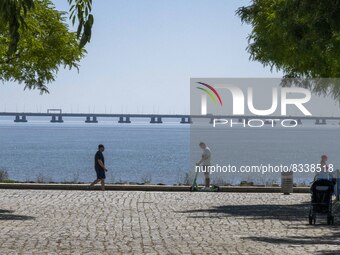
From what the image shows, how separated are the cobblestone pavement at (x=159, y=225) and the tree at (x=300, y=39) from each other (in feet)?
13.2

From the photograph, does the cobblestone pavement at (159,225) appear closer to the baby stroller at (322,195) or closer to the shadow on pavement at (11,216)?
the shadow on pavement at (11,216)

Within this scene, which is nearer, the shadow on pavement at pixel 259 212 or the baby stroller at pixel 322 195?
the baby stroller at pixel 322 195

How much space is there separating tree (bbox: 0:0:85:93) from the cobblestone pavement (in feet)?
11.7

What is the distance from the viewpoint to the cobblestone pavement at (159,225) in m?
17.3

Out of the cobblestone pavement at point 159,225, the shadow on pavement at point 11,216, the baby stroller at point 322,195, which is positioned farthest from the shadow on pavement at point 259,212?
the shadow on pavement at point 11,216

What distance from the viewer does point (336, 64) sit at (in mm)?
29984

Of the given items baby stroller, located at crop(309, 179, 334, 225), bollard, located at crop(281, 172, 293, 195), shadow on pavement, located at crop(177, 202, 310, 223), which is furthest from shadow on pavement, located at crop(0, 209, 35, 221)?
bollard, located at crop(281, 172, 293, 195)

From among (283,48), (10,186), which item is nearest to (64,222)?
(283,48)

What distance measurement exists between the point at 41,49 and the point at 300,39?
670 centimetres

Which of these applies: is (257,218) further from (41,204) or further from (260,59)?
(260,59)

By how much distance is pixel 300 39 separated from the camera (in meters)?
26.1

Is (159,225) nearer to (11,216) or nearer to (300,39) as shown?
(11,216)

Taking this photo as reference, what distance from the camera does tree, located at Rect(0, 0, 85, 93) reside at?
1049 inches

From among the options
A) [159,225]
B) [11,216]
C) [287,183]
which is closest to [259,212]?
[159,225]
